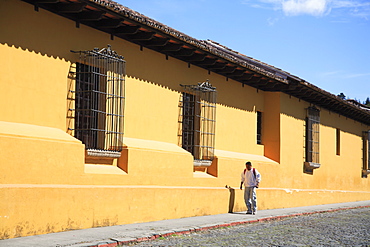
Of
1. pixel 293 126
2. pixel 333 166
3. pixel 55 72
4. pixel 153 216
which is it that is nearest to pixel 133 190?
pixel 153 216

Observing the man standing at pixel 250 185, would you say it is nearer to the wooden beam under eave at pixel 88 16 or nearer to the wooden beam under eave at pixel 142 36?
the wooden beam under eave at pixel 142 36

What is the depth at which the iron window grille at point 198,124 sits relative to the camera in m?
14.7

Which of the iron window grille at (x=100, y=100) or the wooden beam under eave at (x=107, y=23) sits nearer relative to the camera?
the iron window grille at (x=100, y=100)

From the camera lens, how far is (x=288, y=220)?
45.7 ft

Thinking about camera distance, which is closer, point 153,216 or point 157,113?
point 153,216

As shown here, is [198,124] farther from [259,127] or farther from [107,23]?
[107,23]

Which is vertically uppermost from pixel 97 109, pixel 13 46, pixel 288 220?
pixel 13 46

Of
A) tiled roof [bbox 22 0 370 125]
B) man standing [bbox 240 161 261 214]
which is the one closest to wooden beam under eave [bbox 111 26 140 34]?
tiled roof [bbox 22 0 370 125]

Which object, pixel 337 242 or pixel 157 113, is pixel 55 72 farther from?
pixel 337 242

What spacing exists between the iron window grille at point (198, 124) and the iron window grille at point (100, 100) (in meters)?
3.17

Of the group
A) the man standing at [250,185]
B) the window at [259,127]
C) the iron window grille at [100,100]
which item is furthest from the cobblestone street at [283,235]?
the window at [259,127]

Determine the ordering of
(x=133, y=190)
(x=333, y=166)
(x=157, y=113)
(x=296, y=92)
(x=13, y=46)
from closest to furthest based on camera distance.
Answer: (x=13, y=46)
(x=133, y=190)
(x=157, y=113)
(x=296, y=92)
(x=333, y=166)

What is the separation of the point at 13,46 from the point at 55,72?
1057 millimetres

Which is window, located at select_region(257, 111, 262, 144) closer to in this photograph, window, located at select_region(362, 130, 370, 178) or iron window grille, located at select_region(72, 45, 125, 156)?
iron window grille, located at select_region(72, 45, 125, 156)
